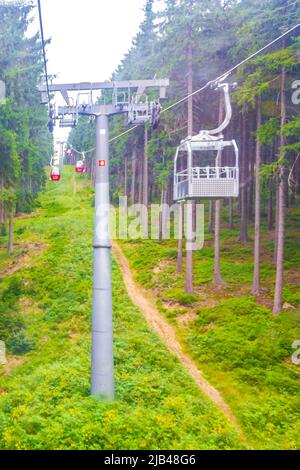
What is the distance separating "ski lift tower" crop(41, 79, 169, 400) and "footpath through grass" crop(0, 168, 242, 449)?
0.89 metres

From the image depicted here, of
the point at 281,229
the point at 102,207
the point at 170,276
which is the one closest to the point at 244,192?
the point at 170,276

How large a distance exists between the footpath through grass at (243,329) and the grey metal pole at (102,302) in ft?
14.1

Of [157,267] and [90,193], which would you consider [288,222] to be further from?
[90,193]

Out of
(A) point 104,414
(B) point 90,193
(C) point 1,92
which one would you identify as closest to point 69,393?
(A) point 104,414

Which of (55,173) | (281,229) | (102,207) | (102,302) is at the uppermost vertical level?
(55,173)

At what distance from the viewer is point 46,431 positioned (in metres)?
9.27

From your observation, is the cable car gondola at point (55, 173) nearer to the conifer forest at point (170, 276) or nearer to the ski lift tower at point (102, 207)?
the conifer forest at point (170, 276)

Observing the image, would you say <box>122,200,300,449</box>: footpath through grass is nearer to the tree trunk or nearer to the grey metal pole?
the tree trunk

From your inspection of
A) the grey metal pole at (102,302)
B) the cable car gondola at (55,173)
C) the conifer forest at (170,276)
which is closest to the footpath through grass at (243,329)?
the conifer forest at (170,276)

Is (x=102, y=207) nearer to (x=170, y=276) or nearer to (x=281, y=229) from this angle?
(x=281, y=229)

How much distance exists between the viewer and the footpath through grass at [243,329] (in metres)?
12.4

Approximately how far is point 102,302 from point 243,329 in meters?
8.53

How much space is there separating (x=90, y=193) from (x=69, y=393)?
47518 millimetres

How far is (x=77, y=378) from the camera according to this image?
40.2ft
